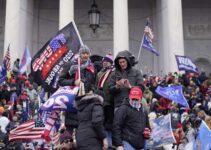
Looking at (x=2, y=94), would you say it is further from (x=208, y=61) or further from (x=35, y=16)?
(x=208, y=61)

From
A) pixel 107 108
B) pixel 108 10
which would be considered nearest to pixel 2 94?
pixel 107 108

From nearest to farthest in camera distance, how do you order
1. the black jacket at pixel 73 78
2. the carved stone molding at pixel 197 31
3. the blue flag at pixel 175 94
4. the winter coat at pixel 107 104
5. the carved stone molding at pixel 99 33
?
the winter coat at pixel 107 104 → the black jacket at pixel 73 78 → the blue flag at pixel 175 94 → the carved stone molding at pixel 99 33 → the carved stone molding at pixel 197 31

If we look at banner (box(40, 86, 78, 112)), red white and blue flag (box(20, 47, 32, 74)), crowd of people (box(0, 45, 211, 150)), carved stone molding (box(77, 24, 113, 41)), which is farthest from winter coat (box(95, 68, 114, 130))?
carved stone molding (box(77, 24, 113, 41))

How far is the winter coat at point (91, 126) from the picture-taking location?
23.6 ft

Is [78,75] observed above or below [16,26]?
below

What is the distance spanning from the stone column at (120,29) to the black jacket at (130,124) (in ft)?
60.5

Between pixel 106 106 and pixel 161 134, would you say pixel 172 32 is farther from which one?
pixel 106 106

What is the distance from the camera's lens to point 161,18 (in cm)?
3033

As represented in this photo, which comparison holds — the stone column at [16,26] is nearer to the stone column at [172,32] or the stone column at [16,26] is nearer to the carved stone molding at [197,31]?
the stone column at [172,32]

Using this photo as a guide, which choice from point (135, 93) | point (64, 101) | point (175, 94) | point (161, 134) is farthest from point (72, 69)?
point (175, 94)

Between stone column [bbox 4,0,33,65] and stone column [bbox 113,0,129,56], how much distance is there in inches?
224

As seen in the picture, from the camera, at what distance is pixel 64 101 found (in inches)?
331

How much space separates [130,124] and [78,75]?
1.42 meters

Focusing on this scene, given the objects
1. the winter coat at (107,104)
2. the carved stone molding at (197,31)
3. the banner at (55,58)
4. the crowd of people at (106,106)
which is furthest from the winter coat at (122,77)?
the carved stone molding at (197,31)
